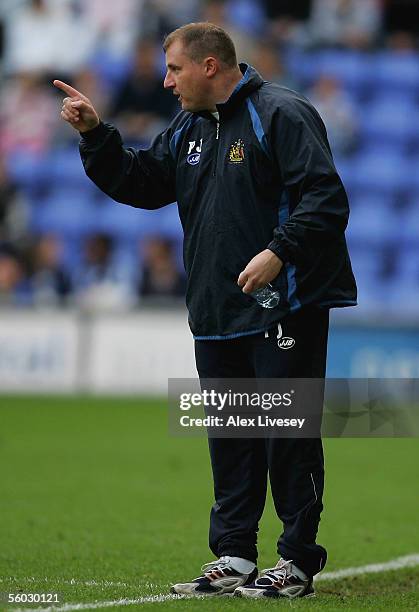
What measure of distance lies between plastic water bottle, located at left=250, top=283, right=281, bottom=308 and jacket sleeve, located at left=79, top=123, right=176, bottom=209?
788mm

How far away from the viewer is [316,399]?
16.9 feet

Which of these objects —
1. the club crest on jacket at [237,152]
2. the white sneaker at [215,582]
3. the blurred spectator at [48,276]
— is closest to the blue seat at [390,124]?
the blurred spectator at [48,276]

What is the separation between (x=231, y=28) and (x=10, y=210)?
170 inches

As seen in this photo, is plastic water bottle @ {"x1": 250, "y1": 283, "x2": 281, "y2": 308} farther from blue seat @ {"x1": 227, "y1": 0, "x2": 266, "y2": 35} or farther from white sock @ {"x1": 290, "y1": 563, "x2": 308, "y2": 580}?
blue seat @ {"x1": 227, "y1": 0, "x2": 266, "y2": 35}

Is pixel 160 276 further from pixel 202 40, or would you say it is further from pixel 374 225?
pixel 202 40

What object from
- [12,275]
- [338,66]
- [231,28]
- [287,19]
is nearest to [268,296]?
[12,275]

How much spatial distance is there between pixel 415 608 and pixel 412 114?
1551cm

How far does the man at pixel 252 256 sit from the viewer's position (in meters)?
4.95

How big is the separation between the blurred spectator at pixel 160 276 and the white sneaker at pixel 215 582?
10.0 metres

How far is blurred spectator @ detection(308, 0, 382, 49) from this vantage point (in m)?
19.8

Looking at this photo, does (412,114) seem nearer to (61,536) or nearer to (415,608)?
(61,536)

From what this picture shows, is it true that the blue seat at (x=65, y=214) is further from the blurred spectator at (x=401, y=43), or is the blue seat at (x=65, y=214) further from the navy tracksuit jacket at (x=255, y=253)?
the navy tracksuit jacket at (x=255, y=253)

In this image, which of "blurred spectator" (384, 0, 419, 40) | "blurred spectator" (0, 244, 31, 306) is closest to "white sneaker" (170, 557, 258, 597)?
"blurred spectator" (0, 244, 31, 306)

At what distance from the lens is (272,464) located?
5121 millimetres
